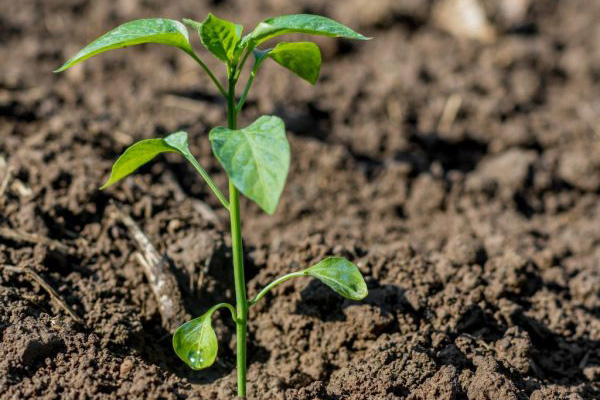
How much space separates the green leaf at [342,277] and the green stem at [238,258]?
0.64 feet

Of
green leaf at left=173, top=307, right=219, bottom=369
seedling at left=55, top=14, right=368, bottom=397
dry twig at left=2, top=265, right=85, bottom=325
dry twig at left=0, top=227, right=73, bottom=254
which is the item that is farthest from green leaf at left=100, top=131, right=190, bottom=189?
dry twig at left=0, top=227, right=73, bottom=254

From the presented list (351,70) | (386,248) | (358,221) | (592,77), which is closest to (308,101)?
(351,70)

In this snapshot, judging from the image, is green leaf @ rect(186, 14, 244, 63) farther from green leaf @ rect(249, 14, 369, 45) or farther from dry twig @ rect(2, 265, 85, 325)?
dry twig @ rect(2, 265, 85, 325)

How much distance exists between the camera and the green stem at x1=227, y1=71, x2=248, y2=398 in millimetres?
1924

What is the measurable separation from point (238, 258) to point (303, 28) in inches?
25.3

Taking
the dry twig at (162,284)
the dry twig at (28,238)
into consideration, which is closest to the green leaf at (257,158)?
the dry twig at (162,284)

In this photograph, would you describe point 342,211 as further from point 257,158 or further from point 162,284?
point 257,158

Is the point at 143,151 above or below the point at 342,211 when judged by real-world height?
above

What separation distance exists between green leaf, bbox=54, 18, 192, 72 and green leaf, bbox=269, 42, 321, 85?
0.26 meters

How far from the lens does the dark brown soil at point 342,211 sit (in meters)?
2.27

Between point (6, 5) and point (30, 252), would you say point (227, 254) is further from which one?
point (6, 5)

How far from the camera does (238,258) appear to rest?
79.1 inches

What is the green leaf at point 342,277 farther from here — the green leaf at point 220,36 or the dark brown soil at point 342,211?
the green leaf at point 220,36

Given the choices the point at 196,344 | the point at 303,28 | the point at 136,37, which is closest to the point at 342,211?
the point at 196,344
